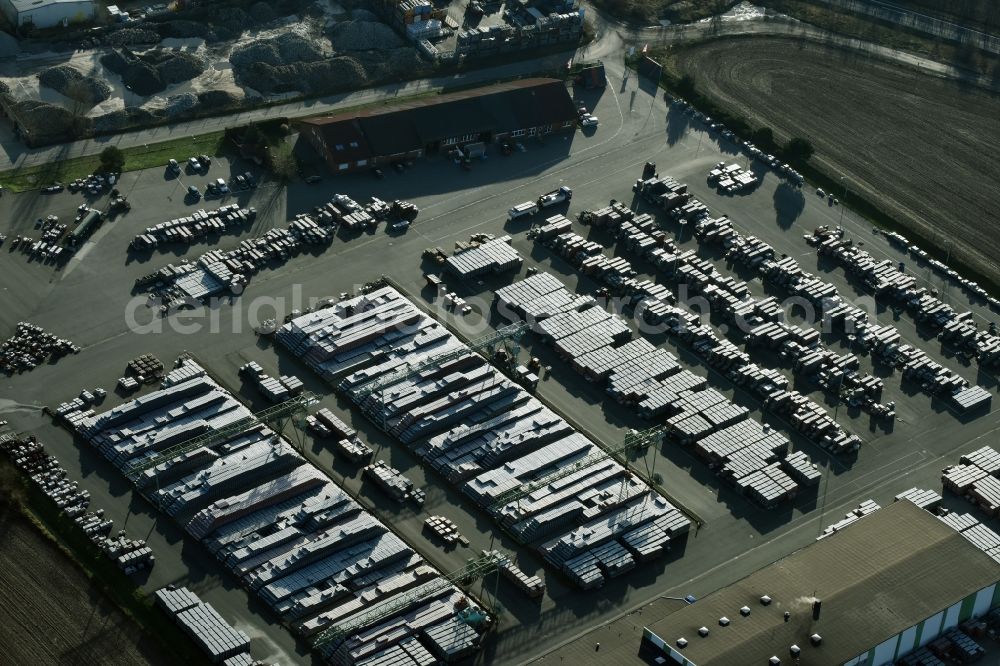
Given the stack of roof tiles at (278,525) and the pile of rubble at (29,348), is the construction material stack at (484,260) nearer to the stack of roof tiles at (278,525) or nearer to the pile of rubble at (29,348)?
the stack of roof tiles at (278,525)

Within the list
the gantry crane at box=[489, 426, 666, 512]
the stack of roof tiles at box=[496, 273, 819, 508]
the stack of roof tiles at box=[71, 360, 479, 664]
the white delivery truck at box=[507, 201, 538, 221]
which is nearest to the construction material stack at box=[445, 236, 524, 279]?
the stack of roof tiles at box=[496, 273, 819, 508]

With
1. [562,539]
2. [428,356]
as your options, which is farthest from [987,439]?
[428,356]

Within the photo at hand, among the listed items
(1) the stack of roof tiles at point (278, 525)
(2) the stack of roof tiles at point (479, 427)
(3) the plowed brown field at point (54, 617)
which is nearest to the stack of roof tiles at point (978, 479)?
(2) the stack of roof tiles at point (479, 427)

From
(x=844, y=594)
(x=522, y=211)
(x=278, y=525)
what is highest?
(x=522, y=211)

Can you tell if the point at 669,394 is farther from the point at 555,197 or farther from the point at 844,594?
the point at 555,197

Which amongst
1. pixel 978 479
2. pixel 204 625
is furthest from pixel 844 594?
pixel 204 625

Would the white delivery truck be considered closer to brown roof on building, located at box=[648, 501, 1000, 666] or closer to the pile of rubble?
the pile of rubble
